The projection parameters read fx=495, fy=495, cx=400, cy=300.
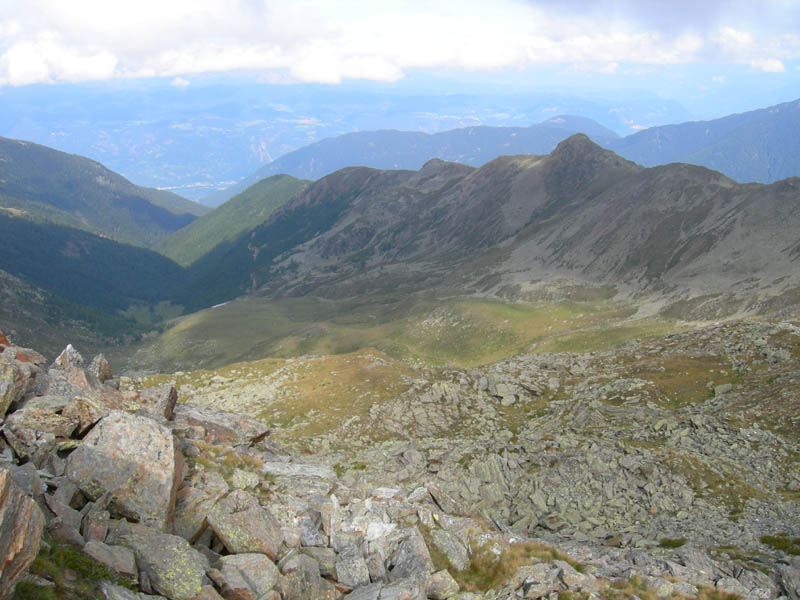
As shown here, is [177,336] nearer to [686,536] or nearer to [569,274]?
[569,274]

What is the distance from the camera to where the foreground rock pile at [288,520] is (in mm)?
13805

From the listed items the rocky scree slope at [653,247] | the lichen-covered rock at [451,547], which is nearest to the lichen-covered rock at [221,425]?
the lichen-covered rock at [451,547]

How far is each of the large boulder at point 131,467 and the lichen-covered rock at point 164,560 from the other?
1543mm

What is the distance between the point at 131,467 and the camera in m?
16.9

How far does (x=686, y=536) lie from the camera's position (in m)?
25.3

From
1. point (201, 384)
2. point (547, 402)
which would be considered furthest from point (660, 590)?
point (201, 384)

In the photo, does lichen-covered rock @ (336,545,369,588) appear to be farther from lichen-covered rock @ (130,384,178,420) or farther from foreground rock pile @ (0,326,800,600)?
lichen-covered rock @ (130,384,178,420)

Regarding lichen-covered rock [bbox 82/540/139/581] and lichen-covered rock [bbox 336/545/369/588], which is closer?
lichen-covered rock [bbox 82/540/139/581]

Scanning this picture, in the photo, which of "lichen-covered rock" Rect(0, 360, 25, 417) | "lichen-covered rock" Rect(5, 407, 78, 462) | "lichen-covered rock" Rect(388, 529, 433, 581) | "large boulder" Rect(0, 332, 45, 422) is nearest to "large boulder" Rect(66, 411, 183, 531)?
"lichen-covered rock" Rect(5, 407, 78, 462)

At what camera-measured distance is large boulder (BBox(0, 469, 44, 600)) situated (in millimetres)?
10188

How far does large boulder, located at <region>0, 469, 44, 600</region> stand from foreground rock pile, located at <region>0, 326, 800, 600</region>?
0.03 m

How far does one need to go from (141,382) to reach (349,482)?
1523 inches

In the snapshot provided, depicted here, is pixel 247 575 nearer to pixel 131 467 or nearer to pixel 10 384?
pixel 131 467

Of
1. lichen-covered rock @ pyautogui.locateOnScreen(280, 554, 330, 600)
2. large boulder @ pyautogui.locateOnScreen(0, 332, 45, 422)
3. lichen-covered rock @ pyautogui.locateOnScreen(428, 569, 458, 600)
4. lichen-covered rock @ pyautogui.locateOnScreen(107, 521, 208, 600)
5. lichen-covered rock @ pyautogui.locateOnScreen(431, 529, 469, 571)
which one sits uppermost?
large boulder @ pyautogui.locateOnScreen(0, 332, 45, 422)
